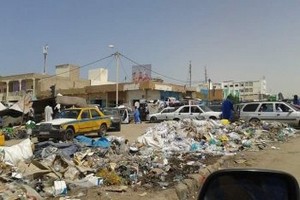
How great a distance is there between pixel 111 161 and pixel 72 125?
1043 centimetres

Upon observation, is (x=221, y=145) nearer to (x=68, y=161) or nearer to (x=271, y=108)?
(x=68, y=161)

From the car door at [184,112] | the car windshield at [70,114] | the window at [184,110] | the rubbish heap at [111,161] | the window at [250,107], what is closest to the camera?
the rubbish heap at [111,161]

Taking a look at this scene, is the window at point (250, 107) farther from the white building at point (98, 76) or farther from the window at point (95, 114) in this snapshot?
the white building at point (98, 76)

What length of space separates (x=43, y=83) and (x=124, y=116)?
29.4 m

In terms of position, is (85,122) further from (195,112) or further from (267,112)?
(195,112)

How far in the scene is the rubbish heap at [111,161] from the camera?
9484 millimetres

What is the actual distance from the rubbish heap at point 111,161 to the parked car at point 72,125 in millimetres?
4623

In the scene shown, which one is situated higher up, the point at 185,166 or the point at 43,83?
the point at 43,83

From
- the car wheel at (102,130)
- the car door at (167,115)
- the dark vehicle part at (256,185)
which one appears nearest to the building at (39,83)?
the car door at (167,115)

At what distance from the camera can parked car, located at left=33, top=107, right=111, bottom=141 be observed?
21.4m

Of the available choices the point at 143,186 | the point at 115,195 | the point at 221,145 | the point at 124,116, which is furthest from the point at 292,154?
the point at 124,116

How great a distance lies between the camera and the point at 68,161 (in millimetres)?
11500

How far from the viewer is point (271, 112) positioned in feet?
90.5

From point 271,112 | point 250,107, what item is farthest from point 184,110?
point 271,112
